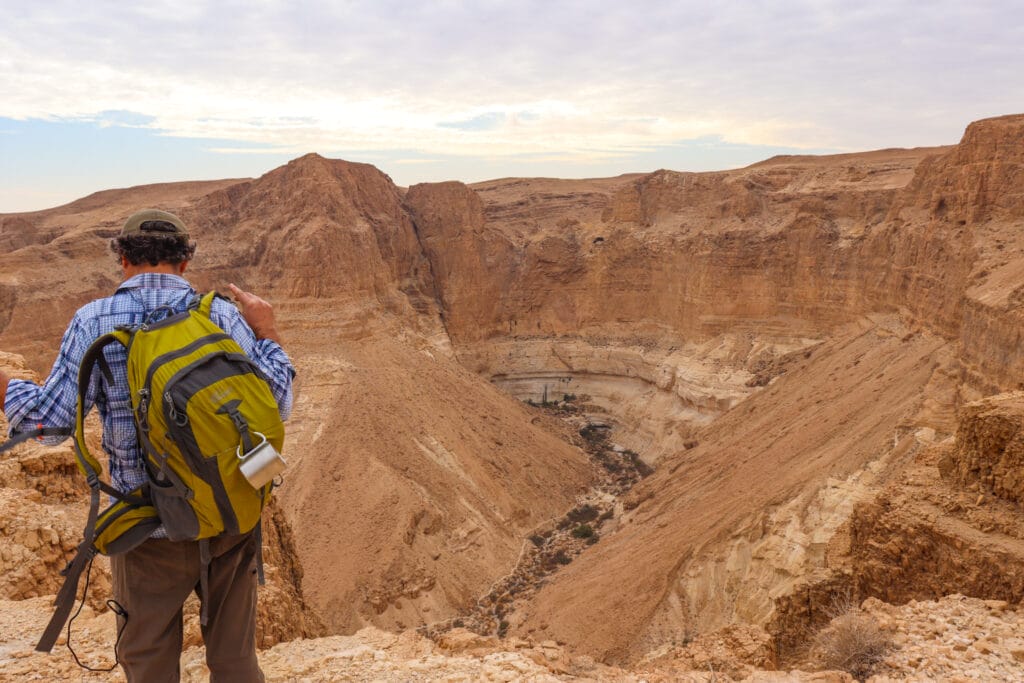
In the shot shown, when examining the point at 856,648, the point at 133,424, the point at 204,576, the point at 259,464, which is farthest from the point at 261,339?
the point at 856,648

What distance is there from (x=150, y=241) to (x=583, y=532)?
21529 millimetres

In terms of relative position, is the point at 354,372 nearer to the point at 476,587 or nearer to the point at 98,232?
the point at 476,587

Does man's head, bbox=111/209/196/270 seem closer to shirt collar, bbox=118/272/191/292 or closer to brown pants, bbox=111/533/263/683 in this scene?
shirt collar, bbox=118/272/191/292

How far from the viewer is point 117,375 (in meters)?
3.15

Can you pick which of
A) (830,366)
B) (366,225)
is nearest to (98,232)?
(366,225)

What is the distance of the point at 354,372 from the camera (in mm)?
27625

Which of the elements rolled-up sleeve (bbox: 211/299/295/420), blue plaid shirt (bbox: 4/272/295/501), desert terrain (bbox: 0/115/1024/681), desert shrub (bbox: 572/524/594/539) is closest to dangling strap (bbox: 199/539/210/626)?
blue plaid shirt (bbox: 4/272/295/501)

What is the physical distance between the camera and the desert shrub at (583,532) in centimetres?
2320

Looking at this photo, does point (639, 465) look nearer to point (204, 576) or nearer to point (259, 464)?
point (204, 576)

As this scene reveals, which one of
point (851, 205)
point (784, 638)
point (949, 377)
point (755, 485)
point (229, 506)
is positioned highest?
point (851, 205)

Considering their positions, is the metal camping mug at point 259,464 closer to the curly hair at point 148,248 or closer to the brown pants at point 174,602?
the brown pants at point 174,602

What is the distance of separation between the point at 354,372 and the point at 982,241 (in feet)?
72.0

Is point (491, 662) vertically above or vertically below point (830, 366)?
above

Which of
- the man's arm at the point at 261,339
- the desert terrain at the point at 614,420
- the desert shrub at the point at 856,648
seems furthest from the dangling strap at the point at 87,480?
the desert shrub at the point at 856,648
